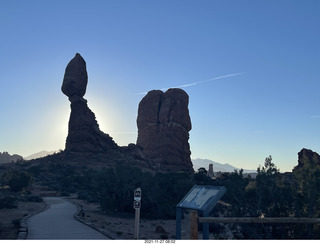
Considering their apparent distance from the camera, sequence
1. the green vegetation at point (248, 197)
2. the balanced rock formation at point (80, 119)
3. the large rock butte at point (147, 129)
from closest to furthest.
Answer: the green vegetation at point (248, 197) → the balanced rock formation at point (80, 119) → the large rock butte at point (147, 129)

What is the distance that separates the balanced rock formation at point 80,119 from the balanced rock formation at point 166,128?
18247 millimetres

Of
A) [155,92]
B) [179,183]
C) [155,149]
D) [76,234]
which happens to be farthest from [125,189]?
[155,92]

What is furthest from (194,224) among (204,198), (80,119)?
Answer: (80,119)

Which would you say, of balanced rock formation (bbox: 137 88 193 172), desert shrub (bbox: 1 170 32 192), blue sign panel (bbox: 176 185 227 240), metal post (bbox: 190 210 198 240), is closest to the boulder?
balanced rock formation (bbox: 137 88 193 172)

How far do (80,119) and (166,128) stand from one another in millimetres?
30834

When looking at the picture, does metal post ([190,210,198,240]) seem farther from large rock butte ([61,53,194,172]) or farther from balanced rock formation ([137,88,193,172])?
balanced rock formation ([137,88,193,172])

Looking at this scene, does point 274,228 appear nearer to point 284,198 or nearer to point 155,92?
point 284,198

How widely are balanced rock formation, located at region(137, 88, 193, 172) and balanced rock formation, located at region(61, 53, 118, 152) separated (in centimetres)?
1825

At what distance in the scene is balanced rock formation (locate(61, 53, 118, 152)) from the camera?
7156cm

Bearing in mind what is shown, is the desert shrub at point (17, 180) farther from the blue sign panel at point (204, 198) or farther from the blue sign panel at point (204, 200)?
the blue sign panel at point (204, 198)

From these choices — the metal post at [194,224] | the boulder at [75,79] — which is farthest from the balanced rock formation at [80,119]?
the metal post at [194,224]

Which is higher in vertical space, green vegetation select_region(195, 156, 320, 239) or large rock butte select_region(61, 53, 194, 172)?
large rock butte select_region(61, 53, 194, 172)

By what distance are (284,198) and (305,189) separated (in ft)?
3.00

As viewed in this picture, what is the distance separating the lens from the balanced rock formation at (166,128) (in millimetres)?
92312
